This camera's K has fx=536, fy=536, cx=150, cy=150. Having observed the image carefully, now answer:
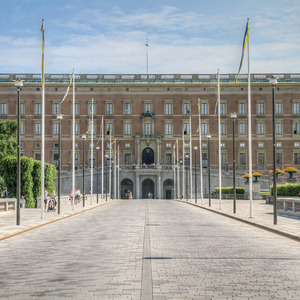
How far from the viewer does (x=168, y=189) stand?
97.1m

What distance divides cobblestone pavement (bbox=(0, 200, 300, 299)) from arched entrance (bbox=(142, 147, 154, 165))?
269ft

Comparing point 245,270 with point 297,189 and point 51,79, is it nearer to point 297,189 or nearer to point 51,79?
point 297,189

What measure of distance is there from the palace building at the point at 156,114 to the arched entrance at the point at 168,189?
4.83 meters

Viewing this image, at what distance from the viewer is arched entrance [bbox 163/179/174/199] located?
3814 inches

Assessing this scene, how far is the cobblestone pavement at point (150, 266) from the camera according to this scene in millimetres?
9508

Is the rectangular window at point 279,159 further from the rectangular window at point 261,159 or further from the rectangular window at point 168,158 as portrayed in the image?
the rectangular window at point 168,158

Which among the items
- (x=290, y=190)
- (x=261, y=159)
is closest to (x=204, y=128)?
(x=261, y=159)

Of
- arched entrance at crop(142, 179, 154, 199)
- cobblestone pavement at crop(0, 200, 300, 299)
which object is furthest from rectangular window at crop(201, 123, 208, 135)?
cobblestone pavement at crop(0, 200, 300, 299)

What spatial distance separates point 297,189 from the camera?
47.2 meters

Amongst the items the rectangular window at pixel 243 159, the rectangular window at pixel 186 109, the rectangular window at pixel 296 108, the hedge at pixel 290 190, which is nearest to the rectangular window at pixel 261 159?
the rectangular window at pixel 243 159

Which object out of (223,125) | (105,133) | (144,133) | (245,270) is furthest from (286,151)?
(245,270)

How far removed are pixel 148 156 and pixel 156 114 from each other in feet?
26.7

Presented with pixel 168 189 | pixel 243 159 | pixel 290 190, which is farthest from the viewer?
pixel 243 159

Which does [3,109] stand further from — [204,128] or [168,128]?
[204,128]
